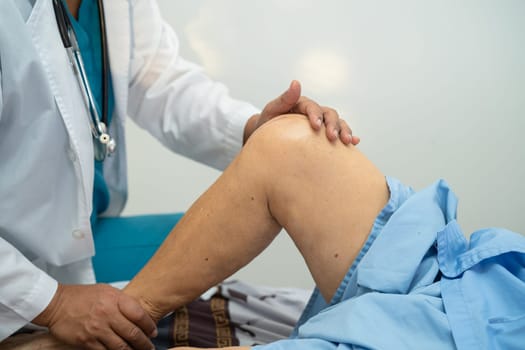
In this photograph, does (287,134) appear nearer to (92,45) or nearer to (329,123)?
(329,123)

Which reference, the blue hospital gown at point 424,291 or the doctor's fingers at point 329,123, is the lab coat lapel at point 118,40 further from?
the blue hospital gown at point 424,291

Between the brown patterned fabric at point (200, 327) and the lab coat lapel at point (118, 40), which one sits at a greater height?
the lab coat lapel at point (118, 40)

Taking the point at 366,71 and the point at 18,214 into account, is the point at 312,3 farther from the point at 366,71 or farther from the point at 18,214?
the point at 18,214

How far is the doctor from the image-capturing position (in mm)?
765

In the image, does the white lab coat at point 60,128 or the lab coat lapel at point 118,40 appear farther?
the lab coat lapel at point 118,40

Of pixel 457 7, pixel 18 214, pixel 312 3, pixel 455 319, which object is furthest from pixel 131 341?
pixel 457 7

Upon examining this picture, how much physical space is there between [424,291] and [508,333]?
Result: 10cm

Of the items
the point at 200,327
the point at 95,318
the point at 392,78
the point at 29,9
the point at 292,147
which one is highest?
the point at 29,9

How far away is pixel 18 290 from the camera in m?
0.75

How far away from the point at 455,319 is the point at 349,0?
1.72 meters

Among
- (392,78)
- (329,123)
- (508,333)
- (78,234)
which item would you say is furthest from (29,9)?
(392,78)

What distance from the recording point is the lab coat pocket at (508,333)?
1.82 ft

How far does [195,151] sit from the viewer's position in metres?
1.20

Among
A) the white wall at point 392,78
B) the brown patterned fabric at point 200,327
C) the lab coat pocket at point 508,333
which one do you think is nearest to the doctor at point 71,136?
the brown patterned fabric at point 200,327
